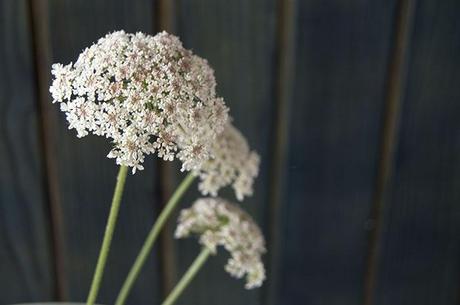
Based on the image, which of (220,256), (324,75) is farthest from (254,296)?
(324,75)

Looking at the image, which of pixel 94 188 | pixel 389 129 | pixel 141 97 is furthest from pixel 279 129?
pixel 141 97

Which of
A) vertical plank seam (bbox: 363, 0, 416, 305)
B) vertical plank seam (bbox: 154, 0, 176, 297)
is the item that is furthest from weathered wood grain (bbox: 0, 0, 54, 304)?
vertical plank seam (bbox: 363, 0, 416, 305)

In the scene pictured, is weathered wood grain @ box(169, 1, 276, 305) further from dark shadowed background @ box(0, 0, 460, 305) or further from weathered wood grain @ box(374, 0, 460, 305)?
weathered wood grain @ box(374, 0, 460, 305)

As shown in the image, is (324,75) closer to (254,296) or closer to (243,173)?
(243,173)

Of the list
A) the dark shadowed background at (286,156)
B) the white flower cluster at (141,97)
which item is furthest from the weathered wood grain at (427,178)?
the white flower cluster at (141,97)

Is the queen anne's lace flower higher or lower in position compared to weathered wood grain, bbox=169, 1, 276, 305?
lower

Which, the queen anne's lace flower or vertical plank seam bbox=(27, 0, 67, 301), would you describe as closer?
the queen anne's lace flower

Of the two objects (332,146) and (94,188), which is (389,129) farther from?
(94,188)
